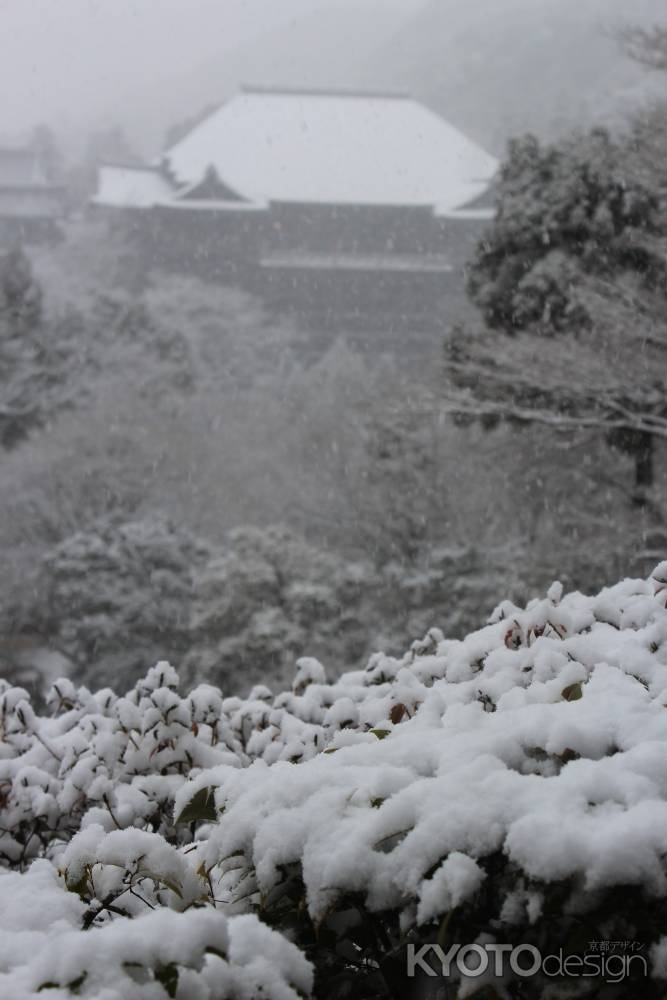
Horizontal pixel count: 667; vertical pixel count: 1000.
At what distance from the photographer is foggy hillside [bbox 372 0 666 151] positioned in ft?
115

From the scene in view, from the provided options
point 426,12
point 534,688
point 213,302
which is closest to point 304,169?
point 213,302

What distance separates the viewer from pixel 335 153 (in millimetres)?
25000

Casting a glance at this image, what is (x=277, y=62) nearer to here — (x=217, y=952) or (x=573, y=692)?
(x=573, y=692)

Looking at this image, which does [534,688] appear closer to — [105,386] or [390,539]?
[390,539]

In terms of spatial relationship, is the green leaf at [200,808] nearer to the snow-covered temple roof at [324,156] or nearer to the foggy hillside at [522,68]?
the snow-covered temple roof at [324,156]

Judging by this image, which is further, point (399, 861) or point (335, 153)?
point (335, 153)

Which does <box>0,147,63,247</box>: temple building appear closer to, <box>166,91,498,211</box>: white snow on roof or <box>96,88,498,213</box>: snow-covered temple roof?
<box>96,88,498,213</box>: snow-covered temple roof

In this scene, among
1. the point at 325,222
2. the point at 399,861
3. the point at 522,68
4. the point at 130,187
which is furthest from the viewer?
the point at 522,68

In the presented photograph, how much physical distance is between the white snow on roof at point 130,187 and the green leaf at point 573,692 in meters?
23.8

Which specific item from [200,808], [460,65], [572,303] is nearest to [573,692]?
[200,808]

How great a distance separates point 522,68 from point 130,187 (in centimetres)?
2305

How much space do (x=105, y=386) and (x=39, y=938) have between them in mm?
13507

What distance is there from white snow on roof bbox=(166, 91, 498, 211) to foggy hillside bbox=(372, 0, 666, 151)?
641 cm

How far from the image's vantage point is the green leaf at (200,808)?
129 cm
